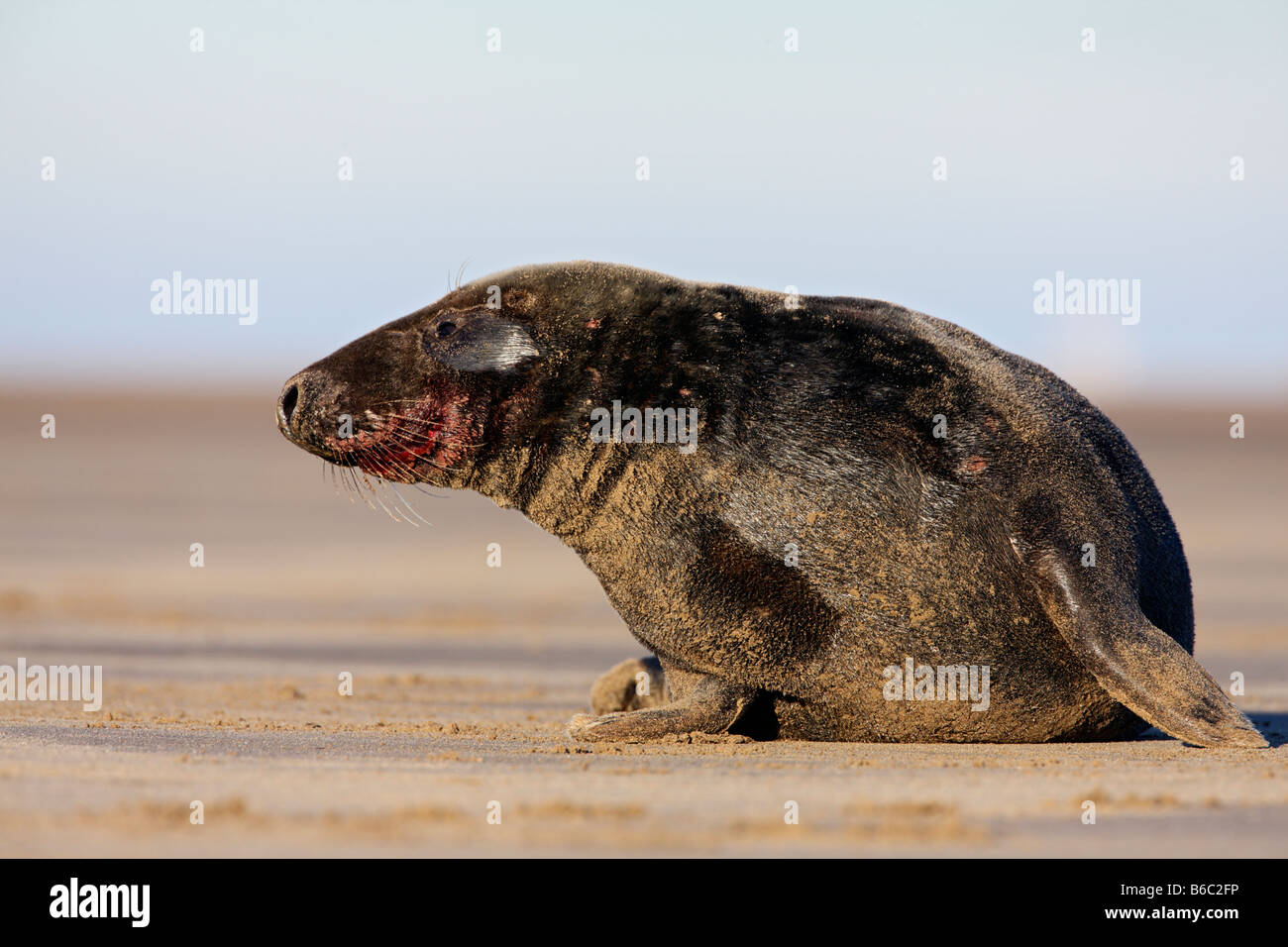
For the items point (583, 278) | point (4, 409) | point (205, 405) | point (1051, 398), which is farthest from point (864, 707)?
point (205, 405)

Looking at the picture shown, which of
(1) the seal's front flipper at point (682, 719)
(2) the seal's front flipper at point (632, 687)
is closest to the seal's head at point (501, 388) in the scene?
(1) the seal's front flipper at point (682, 719)

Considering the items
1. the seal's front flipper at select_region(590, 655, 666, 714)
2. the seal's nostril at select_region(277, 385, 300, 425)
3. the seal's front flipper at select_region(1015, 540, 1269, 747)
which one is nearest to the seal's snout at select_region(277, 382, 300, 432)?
the seal's nostril at select_region(277, 385, 300, 425)

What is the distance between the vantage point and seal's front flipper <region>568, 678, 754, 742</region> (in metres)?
9.80

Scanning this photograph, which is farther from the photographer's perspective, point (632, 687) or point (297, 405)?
point (632, 687)

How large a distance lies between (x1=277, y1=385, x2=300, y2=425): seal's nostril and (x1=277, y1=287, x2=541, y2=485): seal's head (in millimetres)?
11

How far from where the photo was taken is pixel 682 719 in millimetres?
9836

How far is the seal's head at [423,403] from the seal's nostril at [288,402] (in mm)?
11

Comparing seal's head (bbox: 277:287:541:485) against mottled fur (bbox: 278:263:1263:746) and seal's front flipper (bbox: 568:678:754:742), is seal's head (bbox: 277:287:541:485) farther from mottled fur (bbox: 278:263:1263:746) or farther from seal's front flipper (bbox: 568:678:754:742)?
seal's front flipper (bbox: 568:678:754:742)

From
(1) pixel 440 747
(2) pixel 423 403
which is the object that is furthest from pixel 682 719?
(2) pixel 423 403

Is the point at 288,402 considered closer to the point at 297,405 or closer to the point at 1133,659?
the point at 297,405

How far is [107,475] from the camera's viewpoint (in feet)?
152

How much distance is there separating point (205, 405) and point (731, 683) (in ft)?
338

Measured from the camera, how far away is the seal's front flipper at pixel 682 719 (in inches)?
386

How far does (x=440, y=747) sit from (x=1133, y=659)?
377 cm
